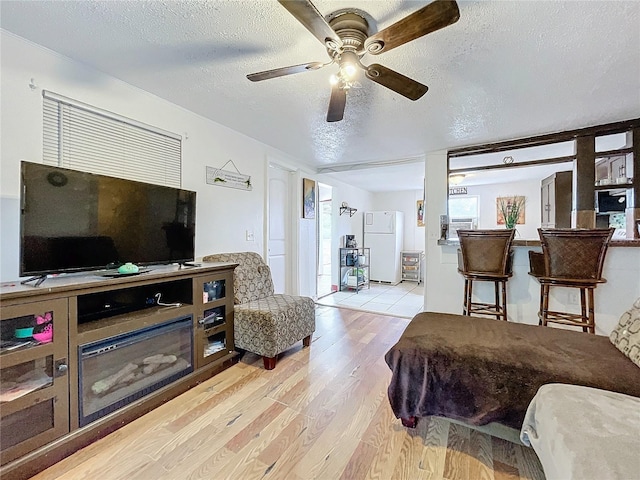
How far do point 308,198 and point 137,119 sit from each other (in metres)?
2.59

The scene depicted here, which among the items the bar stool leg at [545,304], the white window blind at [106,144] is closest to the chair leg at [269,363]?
the white window blind at [106,144]

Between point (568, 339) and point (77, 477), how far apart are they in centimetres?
268

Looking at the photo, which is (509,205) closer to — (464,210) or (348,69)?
(464,210)

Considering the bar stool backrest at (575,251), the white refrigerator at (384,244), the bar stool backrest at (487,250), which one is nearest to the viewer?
the bar stool backrest at (575,251)

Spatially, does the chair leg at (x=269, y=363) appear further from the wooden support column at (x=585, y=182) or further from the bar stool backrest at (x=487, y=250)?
the wooden support column at (x=585, y=182)

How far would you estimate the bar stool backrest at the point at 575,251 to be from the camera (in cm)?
223

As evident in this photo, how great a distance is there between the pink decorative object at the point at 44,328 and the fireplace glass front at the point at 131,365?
0.55 feet

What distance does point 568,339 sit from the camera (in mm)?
1676

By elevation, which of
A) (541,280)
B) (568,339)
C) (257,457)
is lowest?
(257,457)

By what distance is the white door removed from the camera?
3.86 metres

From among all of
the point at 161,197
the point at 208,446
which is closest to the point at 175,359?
the point at 208,446

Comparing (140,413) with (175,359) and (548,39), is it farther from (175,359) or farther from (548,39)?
(548,39)

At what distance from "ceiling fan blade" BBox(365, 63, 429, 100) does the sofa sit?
1464mm

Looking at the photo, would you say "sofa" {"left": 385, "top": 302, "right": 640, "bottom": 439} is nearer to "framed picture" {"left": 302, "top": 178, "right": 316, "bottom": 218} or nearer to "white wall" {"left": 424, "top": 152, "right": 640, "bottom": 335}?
"white wall" {"left": 424, "top": 152, "right": 640, "bottom": 335}
